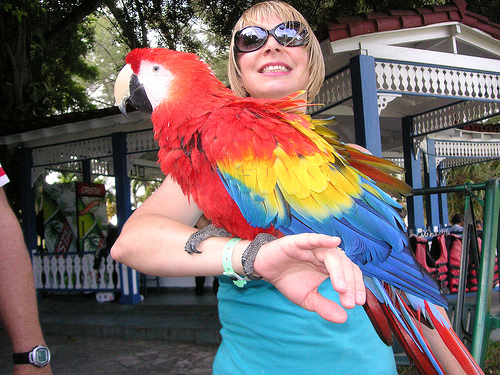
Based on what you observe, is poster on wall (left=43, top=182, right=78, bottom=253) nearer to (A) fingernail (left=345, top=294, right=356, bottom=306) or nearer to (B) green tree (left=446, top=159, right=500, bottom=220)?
(A) fingernail (left=345, top=294, right=356, bottom=306)

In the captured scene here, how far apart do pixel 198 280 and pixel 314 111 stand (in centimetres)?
345

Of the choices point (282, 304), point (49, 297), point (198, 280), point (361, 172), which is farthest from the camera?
point (49, 297)

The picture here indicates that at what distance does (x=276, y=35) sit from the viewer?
121 cm

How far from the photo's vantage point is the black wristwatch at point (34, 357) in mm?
1089

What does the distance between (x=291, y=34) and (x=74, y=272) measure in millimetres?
6620

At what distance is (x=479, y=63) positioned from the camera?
4.49 metres

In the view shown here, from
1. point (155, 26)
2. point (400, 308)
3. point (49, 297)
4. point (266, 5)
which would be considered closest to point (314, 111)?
point (266, 5)

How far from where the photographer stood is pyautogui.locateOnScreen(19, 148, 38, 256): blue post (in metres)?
6.98

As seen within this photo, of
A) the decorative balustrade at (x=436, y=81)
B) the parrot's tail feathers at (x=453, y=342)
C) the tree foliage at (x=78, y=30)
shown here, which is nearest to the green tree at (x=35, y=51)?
the tree foliage at (x=78, y=30)

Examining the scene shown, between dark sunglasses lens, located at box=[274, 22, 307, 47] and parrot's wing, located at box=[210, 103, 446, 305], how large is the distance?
1.10 feet

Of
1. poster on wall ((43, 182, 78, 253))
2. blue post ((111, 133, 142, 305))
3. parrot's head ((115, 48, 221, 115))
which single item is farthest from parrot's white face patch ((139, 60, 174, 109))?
poster on wall ((43, 182, 78, 253))

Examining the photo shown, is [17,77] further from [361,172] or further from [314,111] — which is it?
[361,172]

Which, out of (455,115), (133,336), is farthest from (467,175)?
(133,336)

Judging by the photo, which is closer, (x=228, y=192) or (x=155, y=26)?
(x=228, y=192)
